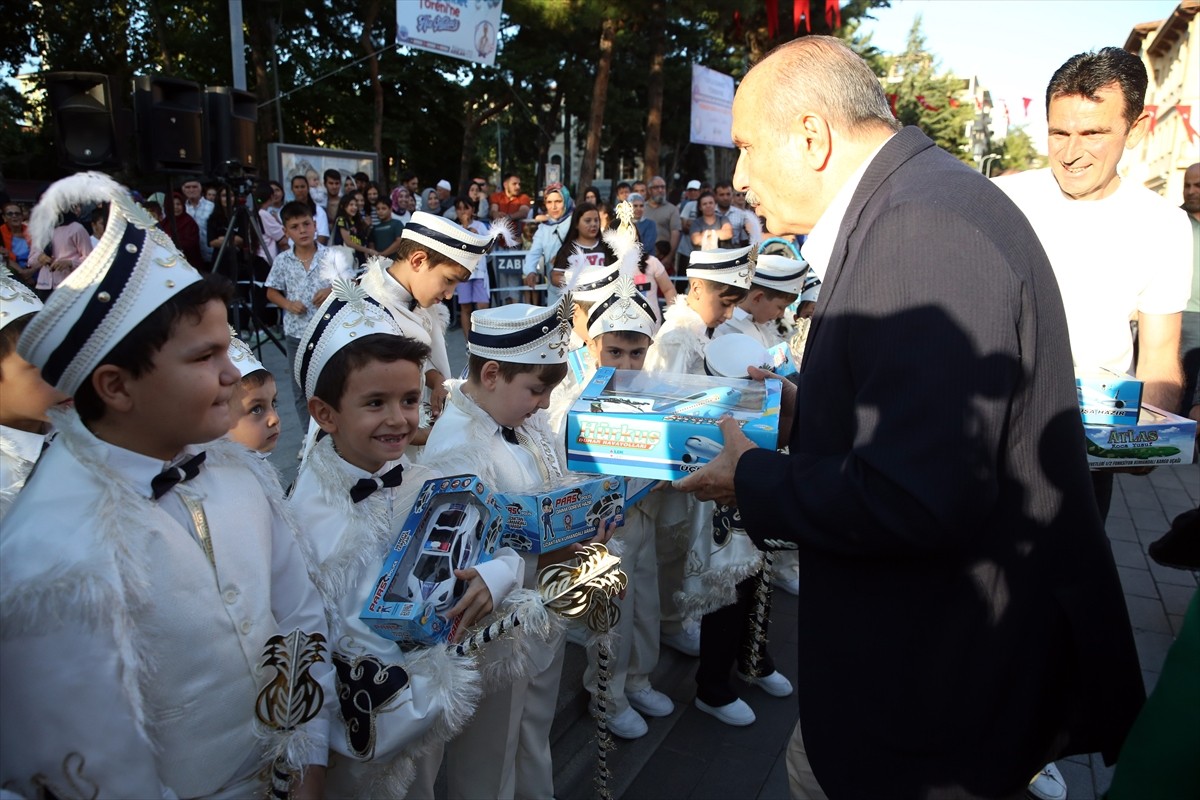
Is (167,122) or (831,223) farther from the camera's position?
(167,122)

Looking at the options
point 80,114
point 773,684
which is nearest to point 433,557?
point 773,684

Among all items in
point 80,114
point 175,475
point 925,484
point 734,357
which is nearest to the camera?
point 925,484

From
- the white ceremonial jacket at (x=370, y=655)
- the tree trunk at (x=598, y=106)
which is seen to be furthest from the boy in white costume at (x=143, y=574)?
the tree trunk at (x=598, y=106)

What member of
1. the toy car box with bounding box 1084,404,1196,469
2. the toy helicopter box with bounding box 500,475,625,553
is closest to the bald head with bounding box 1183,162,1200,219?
the toy car box with bounding box 1084,404,1196,469

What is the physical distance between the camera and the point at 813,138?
1729mm

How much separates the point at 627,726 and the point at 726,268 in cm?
256

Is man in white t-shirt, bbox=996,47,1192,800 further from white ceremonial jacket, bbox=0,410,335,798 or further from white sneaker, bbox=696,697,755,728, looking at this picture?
white ceremonial jacket, bbox=0,410,335,798

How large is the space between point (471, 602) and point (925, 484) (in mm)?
1133

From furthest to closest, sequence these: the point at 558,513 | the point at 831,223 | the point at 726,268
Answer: the point at 726,268
the point at 558,513
the point at 831,223

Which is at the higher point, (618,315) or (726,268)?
(726,268)

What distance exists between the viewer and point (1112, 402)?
96.3 inches

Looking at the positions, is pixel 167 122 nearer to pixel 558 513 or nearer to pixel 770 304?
pixel 770 304

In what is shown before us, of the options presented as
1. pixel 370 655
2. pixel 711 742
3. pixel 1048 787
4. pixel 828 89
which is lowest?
pixel 711 742

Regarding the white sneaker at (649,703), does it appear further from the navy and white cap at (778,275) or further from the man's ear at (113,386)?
the man's ear at (113,386)
